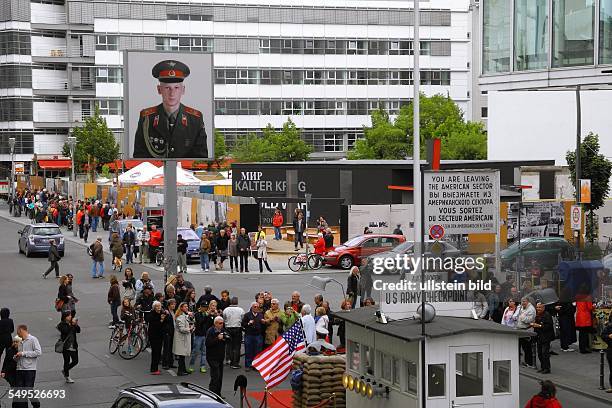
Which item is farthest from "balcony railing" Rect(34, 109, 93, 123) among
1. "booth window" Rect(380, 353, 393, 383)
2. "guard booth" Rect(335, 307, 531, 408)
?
"guard booth" Rect(335, 307, 531, 408)

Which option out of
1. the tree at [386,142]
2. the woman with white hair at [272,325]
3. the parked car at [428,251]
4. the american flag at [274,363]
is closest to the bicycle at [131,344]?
the woman with white hair at [272,325]

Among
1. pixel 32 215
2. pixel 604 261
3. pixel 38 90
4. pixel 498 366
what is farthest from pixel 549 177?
pixel 38 90

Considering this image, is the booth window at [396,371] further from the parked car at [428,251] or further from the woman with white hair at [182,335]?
the woman with white hair at [182,335]

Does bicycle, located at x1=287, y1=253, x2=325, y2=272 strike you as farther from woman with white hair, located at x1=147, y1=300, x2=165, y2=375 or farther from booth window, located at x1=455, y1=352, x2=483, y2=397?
booth window, located at x1=455, y1=352, x2=483, y2=397

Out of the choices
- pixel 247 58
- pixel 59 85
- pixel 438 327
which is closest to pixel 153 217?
pixel 438 327

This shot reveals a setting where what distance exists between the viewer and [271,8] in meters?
93.4

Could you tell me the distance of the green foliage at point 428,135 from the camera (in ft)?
256

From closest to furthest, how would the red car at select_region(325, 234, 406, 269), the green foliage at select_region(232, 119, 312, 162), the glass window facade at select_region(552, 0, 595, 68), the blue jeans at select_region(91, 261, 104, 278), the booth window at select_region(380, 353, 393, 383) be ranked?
1. the booth window at select_region(380, 353, 393, 383)
2. the glass window facade at select_region(552, 0, 595, 68)
3. the blue jeans at select_region(91, 261, 104, 278)
4. the red car at select_region(325, 234, 406, 269)
5. the green foliage at select_region(232, 119, 312, 162)

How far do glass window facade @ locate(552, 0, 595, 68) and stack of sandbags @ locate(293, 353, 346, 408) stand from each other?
15898 millimetres

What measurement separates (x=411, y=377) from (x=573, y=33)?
18.9 m

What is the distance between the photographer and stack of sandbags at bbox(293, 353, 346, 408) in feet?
57.0

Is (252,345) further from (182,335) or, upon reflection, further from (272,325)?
(182,335)

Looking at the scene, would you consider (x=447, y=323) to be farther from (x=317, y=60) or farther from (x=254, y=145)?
(x=317, y=60)

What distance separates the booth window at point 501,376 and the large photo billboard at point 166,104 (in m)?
19.7
